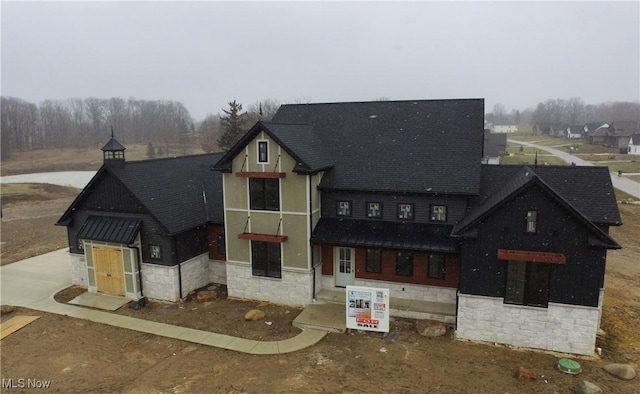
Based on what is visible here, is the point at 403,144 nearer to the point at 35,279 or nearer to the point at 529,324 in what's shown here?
the point at 529,324

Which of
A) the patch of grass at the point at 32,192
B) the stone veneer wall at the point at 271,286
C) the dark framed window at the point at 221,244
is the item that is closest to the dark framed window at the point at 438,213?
the stone veneer wall at the point at 271,286

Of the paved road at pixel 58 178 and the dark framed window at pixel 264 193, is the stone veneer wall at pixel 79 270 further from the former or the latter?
the paved road at pixel 58 178

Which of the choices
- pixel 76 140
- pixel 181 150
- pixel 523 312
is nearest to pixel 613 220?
pixel 523 312

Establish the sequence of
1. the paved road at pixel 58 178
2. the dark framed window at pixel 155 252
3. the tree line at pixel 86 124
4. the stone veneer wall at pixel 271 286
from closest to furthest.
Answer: the stone veneer wall at pixel 271 286 < the dark framed window at pixel 155 252 < the paved road at pixel 58 178 < the tree line at pixel 86 124

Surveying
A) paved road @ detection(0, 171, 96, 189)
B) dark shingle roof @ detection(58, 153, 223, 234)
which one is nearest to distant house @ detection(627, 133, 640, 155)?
dark shingle roof @ detection(58, 153, 223, 234)

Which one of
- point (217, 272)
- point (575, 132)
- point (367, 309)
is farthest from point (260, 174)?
point (575, 132)

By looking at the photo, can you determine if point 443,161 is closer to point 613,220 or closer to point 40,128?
point 613,220

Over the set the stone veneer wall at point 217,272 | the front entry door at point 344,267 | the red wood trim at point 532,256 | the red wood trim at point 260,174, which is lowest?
the stone veneer wall at point 217,272
